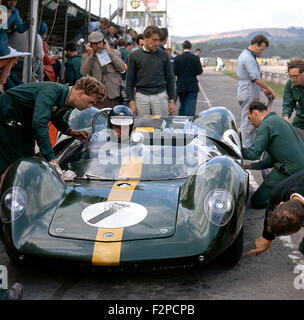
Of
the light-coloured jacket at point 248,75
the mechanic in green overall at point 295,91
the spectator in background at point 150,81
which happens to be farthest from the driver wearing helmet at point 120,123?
the light-coloured jacket at point 248,75

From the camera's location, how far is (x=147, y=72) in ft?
22.4

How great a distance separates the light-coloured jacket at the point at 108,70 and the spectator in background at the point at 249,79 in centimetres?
186

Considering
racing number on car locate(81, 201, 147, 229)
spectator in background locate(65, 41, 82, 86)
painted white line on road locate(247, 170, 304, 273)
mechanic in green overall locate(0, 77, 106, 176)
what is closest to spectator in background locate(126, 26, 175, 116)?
mechanic in green overall locate(0, 77, 106, 176)

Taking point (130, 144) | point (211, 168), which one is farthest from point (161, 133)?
point (211, 168)

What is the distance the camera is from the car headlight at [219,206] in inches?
142

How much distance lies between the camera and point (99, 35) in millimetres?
7672

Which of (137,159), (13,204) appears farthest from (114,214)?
(137,159)

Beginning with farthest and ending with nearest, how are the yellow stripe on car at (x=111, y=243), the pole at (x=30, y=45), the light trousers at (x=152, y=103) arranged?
1. the pole at (x=30, y=45)
2. the light trousers at (x=152, y=103)
3. the yellow stripe on car at (x=111, y=243)

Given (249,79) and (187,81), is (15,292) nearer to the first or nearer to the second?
(249,79)

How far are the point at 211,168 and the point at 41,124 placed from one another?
151cm

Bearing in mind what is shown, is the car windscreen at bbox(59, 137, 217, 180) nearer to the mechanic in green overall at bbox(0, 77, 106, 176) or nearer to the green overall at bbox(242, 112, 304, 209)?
the mechanic in green overall at bbox(0, 77, 106, 176)

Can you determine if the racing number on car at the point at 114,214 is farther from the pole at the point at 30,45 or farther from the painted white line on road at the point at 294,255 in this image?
the pole at the point at 30,45

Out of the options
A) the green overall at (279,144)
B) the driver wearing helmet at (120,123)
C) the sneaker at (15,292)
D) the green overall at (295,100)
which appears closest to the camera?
the sneaker at (15,292)
